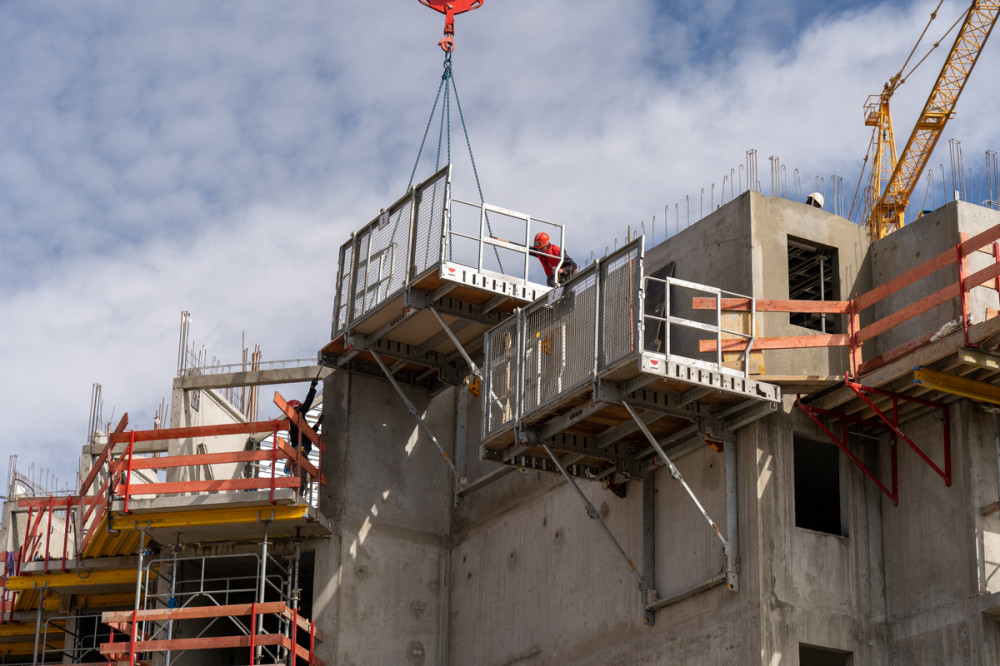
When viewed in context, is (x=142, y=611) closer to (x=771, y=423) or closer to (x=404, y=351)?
(x=404, y=351)

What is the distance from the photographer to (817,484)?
1232 inches

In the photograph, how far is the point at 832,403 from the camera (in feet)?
81.4

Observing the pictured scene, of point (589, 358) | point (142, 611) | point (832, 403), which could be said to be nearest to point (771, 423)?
point (832, 403)

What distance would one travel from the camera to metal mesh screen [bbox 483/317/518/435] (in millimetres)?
26656

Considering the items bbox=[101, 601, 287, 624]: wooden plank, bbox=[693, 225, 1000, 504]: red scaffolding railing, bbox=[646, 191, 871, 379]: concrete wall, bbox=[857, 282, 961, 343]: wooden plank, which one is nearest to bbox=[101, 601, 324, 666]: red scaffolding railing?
bbox=[101, 601, 287, 624]: wooden plank

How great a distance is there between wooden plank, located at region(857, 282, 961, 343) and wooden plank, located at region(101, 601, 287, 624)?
11.6 m

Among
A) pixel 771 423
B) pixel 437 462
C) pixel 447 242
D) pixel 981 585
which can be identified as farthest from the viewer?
pixel 437 462

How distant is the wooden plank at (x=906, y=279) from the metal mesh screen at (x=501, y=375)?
5.85m

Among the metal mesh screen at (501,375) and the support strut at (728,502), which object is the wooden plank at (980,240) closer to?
the support strut at (728,502)

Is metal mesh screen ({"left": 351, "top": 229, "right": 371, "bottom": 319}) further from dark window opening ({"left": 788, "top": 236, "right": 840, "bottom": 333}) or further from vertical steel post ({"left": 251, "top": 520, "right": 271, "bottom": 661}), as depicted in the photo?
dark window opening ({"left": 788, "top": 236, "right": 840, "bottom": 333})

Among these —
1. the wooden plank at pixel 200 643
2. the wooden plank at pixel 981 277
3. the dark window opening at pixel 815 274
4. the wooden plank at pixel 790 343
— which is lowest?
the wooden plank at pixel 200 643

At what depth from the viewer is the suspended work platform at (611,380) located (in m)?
23.7

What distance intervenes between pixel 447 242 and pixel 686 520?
692 cm

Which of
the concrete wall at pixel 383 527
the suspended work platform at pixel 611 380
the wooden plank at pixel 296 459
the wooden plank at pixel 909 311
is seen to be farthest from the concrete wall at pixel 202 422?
the wooden plank at pixel 909 311
